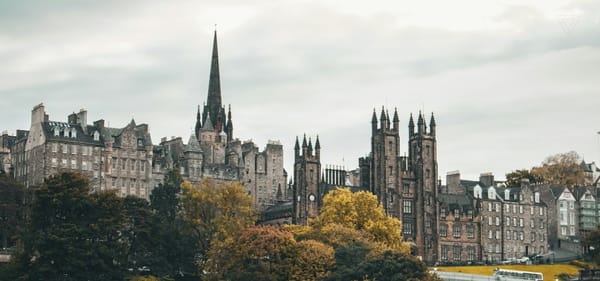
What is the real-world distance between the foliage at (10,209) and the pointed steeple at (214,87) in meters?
54.6

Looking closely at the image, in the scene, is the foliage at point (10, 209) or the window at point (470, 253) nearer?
the foliage at point (10, 209)

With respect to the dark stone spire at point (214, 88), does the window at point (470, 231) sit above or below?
below

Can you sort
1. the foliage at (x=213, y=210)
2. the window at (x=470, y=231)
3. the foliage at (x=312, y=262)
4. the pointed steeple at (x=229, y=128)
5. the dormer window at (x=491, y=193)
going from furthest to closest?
the pointed steeple at (x=229, y=128)
the dormer window at (x=491, y=193)
the window at (x=470, y=231)
the foliage at (x=213, y=210)
the foliage at (x=312, y=262)

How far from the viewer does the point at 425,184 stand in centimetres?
15012

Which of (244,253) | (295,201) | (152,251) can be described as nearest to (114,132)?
(295,201)

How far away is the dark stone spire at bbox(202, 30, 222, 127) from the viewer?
18125 cm

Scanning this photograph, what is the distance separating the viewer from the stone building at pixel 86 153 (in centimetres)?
14312

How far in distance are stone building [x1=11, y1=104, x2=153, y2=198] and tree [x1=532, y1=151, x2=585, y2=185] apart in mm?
69792

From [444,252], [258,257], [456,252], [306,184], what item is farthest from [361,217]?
[456,252]

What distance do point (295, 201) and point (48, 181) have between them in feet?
128

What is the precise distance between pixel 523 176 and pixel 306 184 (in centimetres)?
5549

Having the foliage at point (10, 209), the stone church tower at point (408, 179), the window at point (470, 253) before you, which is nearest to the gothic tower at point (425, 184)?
the stone church tower at point (408, 179)

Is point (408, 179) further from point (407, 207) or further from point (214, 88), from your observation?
point (214, 88)

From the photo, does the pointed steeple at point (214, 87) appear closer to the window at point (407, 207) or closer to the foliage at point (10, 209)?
the window at point (407, 207)
